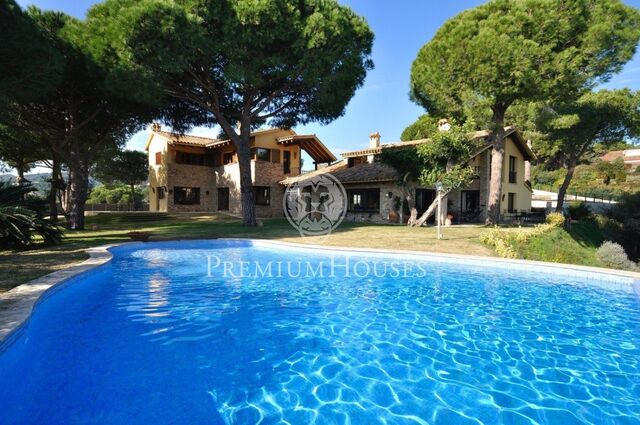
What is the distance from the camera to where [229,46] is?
1630 centimetres

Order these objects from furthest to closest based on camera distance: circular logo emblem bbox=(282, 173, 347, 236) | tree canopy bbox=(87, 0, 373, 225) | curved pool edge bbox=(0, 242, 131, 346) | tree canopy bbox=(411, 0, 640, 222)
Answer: circular logo emblem bbox=(282, 173, 347, 236)
tree canopy bbox=(411, 0, 640, 222)
tree canopy bbox=(87, 0, 373, 225)
curved pool edge bbox=(0, 242, 131, 346)

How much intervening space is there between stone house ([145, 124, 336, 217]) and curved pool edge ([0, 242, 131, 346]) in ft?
66.6

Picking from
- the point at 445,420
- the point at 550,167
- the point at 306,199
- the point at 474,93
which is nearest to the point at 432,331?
the point at 445,420

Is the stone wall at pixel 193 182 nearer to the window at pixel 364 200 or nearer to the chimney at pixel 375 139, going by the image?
the window at pixel 364 200

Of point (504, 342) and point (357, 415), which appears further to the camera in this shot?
point (504, 342)

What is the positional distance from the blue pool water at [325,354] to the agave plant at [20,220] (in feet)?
16.6

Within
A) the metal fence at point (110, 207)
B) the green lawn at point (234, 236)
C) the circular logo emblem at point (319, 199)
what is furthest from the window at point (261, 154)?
the metal fence at point (110, 207)

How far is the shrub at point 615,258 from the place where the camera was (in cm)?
1553

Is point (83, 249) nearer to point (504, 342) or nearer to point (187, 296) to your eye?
point (187, 296)

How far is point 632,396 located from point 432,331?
255 centimetres

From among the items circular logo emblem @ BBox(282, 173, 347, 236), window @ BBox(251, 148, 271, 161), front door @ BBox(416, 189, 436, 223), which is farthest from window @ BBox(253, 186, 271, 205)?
front door @ BBox(416, 189, 436, 223)

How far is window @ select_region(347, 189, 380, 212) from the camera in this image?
84.2 feet

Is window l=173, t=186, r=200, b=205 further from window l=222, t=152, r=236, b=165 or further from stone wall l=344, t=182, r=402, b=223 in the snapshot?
stone wall l=344, t=182, r=402, b=223

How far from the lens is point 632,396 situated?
388cm
